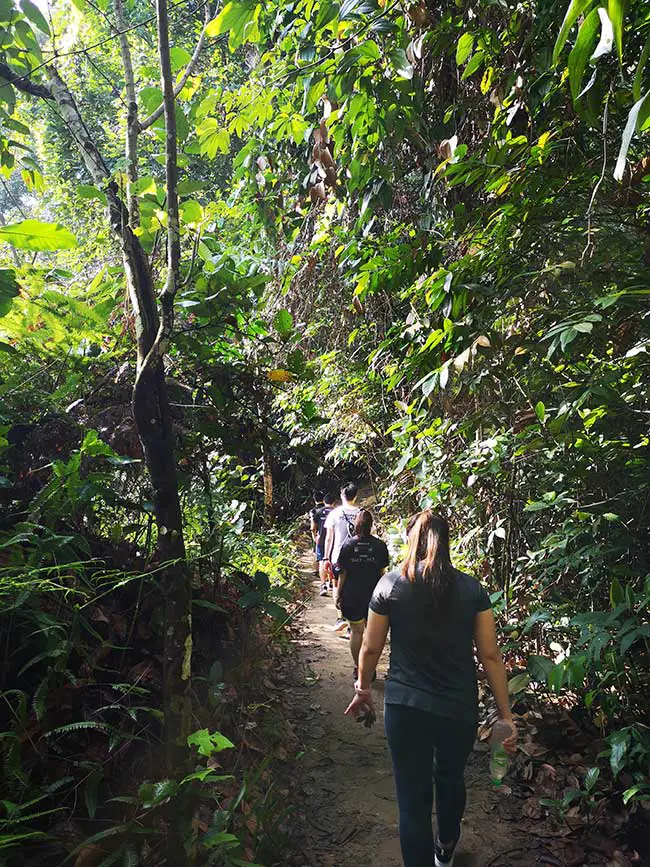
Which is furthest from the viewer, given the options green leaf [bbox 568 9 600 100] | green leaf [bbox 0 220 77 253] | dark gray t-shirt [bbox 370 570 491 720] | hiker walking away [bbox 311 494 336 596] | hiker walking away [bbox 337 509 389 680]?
hiker walking away [bbox 311 494 336 596]

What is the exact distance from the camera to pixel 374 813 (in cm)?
379

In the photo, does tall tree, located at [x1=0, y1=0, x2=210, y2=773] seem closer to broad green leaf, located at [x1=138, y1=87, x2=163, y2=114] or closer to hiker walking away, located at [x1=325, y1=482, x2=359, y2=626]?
broad green leaf, located at [x1=138, y1=87, x2=163, y2=114]

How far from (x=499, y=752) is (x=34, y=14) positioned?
3891mm

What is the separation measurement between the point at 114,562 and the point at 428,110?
424cm

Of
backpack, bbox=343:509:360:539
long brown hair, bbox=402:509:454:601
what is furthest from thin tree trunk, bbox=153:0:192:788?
backpack, bbox=343:509:360:539

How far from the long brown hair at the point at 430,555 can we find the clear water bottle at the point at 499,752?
72cm

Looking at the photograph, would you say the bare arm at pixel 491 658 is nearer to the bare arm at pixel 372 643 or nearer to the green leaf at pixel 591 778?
the bare arm at pixel 372 643

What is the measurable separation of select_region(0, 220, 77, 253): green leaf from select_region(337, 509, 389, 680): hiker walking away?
3.91m

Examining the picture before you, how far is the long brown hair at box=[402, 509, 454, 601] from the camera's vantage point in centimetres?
284

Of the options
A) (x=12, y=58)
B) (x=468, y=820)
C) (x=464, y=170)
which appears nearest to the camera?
(x=12, y=58)

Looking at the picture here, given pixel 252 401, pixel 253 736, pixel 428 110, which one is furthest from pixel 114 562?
pixel 428 110

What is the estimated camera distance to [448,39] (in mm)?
3445

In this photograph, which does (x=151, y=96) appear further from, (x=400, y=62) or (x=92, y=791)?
(x=92, y=791)

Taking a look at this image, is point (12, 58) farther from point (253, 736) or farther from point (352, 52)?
point (253, 736)
